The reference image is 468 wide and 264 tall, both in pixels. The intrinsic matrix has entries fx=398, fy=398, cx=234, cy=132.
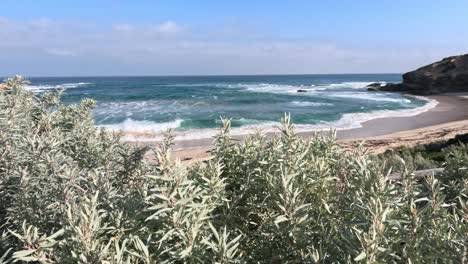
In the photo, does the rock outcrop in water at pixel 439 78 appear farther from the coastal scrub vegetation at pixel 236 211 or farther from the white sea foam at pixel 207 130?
the coastal scrub vegetation at pixel 236 211

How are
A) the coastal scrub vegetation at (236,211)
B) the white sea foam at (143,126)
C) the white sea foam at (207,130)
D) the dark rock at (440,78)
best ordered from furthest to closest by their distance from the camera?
the dark rock at (440,78), the white sea foam at (143,126), the white sea foam at (207,130), the coastal scrub vegetation at (236,211)

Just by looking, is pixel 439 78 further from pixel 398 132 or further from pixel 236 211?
pixel 236 211

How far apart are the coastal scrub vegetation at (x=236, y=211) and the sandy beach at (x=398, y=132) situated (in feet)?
37.0

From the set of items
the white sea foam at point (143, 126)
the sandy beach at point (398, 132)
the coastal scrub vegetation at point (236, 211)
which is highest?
the coastal scrub vegetation at point (236, 211)

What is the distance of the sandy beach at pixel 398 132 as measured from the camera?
17.1 m

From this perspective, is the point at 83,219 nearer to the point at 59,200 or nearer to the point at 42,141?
the point at 59,200

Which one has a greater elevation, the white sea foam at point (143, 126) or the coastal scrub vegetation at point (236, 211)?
the coastal scrub vegetation at point (236, 211)

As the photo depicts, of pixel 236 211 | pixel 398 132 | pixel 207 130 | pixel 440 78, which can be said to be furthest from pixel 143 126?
pixel 440 78

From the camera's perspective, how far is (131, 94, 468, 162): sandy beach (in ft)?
56.1

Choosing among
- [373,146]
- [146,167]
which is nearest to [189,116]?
[373,146]

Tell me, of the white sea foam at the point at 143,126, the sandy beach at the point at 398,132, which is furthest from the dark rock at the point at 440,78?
the white sea foam at the point at 143,126

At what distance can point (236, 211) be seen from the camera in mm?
2209

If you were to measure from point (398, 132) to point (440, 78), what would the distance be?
4051 cm

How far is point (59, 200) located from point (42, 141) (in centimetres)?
47
